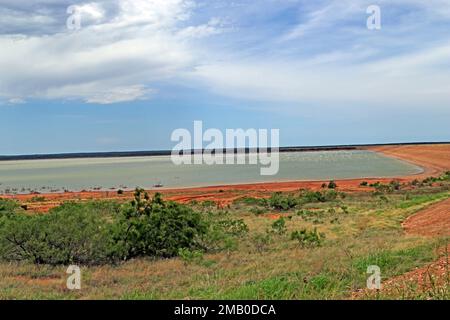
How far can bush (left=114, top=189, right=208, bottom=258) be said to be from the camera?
43.4 ft

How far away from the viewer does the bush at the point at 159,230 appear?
43.4 feet

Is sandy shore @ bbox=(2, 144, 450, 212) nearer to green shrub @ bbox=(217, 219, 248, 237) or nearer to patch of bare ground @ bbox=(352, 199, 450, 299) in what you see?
green shrub @ bbox=(217, 219, 248, 237)

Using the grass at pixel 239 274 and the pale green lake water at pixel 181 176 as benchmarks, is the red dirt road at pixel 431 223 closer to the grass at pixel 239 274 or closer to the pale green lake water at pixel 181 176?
the grass at pixel 239 274

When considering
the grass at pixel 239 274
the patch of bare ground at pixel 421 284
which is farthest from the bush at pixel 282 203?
the patch of bare ground at pixel 421 284

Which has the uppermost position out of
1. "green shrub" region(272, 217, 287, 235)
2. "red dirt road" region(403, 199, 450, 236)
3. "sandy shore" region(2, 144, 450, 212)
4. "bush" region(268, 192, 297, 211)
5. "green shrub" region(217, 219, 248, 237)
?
"red dirt road" region(403, 199, 450, 236)

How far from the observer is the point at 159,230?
44.7 ft

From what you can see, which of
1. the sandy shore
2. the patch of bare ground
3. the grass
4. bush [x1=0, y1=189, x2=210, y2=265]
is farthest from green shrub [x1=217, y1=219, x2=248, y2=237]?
the sandy shore

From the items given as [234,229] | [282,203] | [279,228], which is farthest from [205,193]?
[234,229]

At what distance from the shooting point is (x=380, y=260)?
8531mm

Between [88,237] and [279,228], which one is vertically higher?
[88,237]

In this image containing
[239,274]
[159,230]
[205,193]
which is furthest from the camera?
[205,193]

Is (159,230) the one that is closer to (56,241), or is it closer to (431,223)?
(56,241)

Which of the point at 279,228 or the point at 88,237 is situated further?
the point at 279,228
